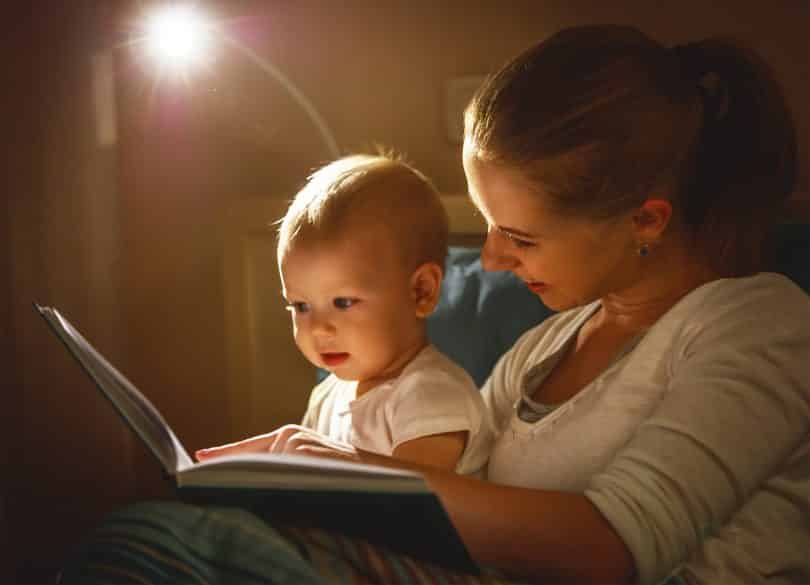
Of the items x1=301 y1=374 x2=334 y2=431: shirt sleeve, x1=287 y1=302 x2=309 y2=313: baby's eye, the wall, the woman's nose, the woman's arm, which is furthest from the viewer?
the wall

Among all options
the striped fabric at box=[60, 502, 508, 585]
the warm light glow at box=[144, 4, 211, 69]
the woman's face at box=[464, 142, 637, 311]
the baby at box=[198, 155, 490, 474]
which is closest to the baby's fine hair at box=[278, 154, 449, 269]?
the baby at box=[198, 155, 490, 474]

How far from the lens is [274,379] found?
1.72 m

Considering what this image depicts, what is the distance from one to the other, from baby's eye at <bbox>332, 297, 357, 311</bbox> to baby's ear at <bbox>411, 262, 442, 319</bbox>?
89 mm

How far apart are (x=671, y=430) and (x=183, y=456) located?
0.44 m

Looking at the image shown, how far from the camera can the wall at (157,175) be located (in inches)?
65.1

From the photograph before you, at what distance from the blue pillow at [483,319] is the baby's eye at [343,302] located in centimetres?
29

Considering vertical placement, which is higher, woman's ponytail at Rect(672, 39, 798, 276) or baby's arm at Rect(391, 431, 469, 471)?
woman's ponytail at Rect(672, 39, 798, 276)

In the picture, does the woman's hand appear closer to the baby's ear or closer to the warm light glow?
the baby's ear

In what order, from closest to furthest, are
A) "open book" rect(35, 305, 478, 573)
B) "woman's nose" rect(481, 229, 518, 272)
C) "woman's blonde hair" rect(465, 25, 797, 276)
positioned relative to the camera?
"open book" rect(35, 305, 478, 573) → "woman's blonde hair" rect(465, 25, 797, 276) → "woman's nose" rect(481, 229, 518, 272)

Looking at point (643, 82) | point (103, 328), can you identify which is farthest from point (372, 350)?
point (103, 328)

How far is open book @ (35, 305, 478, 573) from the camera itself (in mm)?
664

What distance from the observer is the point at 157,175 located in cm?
190

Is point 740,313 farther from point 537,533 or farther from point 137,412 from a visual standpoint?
point 137,412

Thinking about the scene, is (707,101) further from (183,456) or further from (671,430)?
(183,456)
